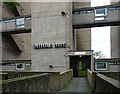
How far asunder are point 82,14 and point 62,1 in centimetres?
485

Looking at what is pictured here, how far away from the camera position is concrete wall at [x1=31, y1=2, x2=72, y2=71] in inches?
768

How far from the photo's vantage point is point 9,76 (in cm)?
801

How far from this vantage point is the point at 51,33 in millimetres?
20312

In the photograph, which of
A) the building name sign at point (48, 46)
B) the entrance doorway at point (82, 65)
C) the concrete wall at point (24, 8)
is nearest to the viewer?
the building name sign at point (48, 46)

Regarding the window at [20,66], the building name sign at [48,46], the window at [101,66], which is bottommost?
the window at [20,66]

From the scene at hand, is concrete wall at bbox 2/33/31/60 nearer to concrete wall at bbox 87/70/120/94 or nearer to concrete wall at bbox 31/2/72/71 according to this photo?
concrete wall at bbox 31/2/72/71

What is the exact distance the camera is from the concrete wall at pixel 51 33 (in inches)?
768

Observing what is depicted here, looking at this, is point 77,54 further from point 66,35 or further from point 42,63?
point 42,63

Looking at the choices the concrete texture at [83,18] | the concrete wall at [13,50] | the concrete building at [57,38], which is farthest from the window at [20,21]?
the concrete texture at [83,18]

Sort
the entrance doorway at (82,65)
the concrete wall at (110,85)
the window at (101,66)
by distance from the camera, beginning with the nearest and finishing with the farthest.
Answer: the concrete wall at (110,85)
the window at (101,66)
the entrance doorway at (82,65)

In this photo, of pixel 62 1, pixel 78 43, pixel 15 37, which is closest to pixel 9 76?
pixel 62 1

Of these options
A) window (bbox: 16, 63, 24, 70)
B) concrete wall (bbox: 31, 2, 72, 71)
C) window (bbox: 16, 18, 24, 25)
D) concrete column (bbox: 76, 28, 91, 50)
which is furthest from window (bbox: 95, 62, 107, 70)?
concrete column (bbox: 76, 28, 91, 50)

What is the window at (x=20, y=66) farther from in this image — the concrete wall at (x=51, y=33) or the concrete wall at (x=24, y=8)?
the concrete wall at (x=24, y=8)

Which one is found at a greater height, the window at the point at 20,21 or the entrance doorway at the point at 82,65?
the window at the point at 20,21
